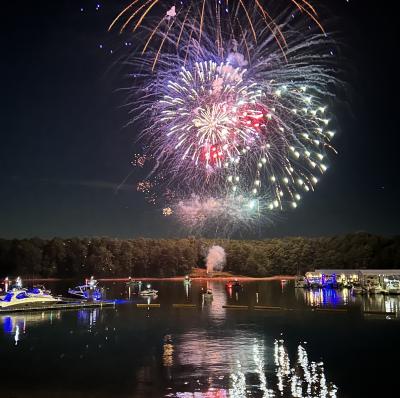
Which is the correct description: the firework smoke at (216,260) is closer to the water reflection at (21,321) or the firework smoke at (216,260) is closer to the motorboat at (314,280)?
the motorboat at (314,280)

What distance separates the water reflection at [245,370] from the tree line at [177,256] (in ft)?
329

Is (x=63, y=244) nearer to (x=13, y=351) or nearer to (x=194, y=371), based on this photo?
(x=13, y=351)

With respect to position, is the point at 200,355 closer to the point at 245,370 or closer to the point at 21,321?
the point at 245,370

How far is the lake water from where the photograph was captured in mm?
26250

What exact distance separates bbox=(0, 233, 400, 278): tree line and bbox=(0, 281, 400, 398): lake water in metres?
86.2

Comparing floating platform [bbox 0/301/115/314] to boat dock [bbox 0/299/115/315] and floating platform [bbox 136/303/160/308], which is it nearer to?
boat dock [bbox 0/299/115/315]

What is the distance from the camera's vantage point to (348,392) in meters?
25.6

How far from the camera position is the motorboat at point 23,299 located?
62625 millimetres

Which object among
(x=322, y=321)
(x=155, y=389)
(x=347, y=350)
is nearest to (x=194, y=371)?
(x=155, y=389)

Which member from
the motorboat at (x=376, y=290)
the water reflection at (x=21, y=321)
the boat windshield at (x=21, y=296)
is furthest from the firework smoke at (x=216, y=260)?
the water reflection at (x=21, y=321)

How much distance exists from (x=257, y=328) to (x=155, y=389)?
22.2m

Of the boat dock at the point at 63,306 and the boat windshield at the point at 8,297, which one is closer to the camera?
the boat dock at the point at 63,306

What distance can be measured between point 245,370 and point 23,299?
43647mm

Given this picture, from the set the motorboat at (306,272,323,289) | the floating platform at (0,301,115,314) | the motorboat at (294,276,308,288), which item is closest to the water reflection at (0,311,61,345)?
the floating platform at (0,301,115,314)
